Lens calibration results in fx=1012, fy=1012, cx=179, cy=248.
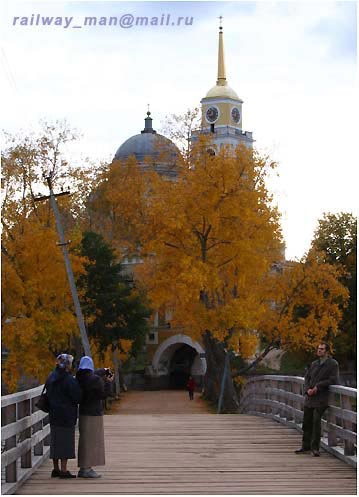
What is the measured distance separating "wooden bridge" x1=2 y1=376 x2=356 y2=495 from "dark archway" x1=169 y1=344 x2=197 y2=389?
191ft

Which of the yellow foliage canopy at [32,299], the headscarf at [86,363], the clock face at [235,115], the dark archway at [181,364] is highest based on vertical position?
the clock face at [235,115]

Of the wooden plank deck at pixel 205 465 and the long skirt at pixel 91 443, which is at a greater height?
the long skirt at pixel 91 443

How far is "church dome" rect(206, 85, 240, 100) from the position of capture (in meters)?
114

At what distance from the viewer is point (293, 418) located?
18828 mm

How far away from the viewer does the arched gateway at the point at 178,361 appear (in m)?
73.2

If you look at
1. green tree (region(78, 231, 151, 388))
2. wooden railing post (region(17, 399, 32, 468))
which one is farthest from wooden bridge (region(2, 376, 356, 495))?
green tree (region(78, 231, 151, 388))

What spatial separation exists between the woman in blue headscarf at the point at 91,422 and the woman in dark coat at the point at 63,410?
14 centimetres

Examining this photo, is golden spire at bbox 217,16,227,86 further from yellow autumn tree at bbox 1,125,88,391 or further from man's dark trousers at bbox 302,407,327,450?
man's dark trousers at bbox 302,407,327,450

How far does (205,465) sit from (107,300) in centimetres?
3505

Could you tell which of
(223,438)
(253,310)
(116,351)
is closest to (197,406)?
(116,351)

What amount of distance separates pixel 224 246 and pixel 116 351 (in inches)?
809

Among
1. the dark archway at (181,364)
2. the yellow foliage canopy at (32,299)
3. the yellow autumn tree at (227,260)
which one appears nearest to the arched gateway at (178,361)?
the dark archway at (181,364)

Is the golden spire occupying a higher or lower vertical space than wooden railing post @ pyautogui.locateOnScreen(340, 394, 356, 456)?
higher

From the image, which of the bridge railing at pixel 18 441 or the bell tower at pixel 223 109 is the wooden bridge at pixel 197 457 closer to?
the bridge railing at pixel 18 441
